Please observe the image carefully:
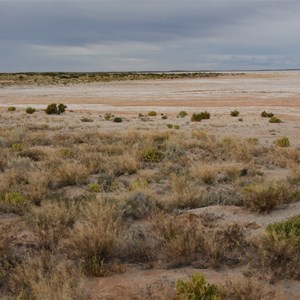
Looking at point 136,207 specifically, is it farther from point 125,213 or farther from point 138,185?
point 138,185

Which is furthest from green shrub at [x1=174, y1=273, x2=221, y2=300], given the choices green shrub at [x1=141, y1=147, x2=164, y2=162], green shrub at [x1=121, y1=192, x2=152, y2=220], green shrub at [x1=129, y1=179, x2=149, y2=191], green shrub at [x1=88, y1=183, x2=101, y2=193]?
green shrub at [x1=141, y1=147, x2=164, y2=162]

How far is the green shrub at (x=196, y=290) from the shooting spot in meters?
4.22

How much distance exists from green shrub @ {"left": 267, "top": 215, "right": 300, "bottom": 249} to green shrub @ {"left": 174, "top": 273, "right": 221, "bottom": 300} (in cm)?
132

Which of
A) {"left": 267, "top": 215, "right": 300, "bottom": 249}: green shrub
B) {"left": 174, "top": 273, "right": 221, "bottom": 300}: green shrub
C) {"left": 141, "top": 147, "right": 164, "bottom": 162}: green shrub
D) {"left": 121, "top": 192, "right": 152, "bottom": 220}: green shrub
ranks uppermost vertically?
{"left": 267, "top": 215, "right": 300, "bottom": 249}: green shrub

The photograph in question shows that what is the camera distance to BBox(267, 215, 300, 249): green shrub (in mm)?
5297

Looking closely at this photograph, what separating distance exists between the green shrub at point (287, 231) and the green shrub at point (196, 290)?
1.32 meters

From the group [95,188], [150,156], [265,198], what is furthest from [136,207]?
[150,156]

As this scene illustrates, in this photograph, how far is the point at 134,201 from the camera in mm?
7715

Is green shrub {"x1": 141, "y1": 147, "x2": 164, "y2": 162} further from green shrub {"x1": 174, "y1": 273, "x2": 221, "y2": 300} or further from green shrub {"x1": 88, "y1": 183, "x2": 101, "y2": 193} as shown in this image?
green shrub {"x1": 174, "y1": 273, "x2": 221, "y2": 300}

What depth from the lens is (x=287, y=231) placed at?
18.5 ft

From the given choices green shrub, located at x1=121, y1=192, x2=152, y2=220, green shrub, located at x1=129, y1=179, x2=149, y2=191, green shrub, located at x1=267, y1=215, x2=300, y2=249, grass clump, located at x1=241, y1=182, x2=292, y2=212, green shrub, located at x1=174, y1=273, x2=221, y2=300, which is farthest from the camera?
green shrub, located at x1=129, y1=179, x2=149, y2=191

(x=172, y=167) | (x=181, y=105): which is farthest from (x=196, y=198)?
(x=181, y=105)

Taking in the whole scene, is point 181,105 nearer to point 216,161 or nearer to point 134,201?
point 216,161

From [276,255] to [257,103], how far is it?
107ft
